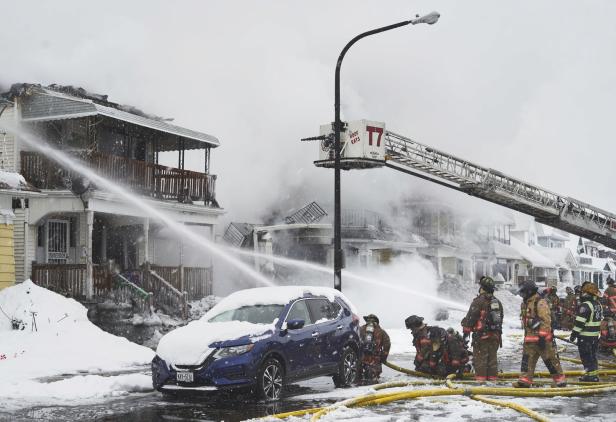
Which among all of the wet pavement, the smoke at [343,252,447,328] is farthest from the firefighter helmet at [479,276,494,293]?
the smoke at [343,252,447,328]

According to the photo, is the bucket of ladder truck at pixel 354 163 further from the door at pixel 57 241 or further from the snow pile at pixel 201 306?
the door at pixel 57 241

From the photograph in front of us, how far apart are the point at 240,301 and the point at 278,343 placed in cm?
132

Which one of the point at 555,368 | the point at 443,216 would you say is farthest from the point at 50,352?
the point at 443,216

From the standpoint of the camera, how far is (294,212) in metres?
32.2

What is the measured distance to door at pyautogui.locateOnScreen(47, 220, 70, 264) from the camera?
71.5 ft

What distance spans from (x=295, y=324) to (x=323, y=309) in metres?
1.25

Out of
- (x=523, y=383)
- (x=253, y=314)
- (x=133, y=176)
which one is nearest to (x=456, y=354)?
(x=523, y=383)

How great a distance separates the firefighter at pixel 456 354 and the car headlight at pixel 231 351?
4.10 m

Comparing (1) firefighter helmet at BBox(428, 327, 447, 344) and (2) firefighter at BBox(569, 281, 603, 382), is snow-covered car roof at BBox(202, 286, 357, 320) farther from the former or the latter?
(2) firefighter at BBox(569, 281, 603, 382)

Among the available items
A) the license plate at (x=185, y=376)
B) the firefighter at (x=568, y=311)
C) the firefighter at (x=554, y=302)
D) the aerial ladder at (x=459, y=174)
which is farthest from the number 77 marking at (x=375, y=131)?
the license plate at (x=185, y=376)

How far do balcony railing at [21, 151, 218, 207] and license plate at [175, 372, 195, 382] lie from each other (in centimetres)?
1171

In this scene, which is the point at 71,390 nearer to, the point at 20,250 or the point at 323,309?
the point at 323,309

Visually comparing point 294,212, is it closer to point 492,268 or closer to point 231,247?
point 231,247

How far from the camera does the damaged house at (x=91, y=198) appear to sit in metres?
20.1
